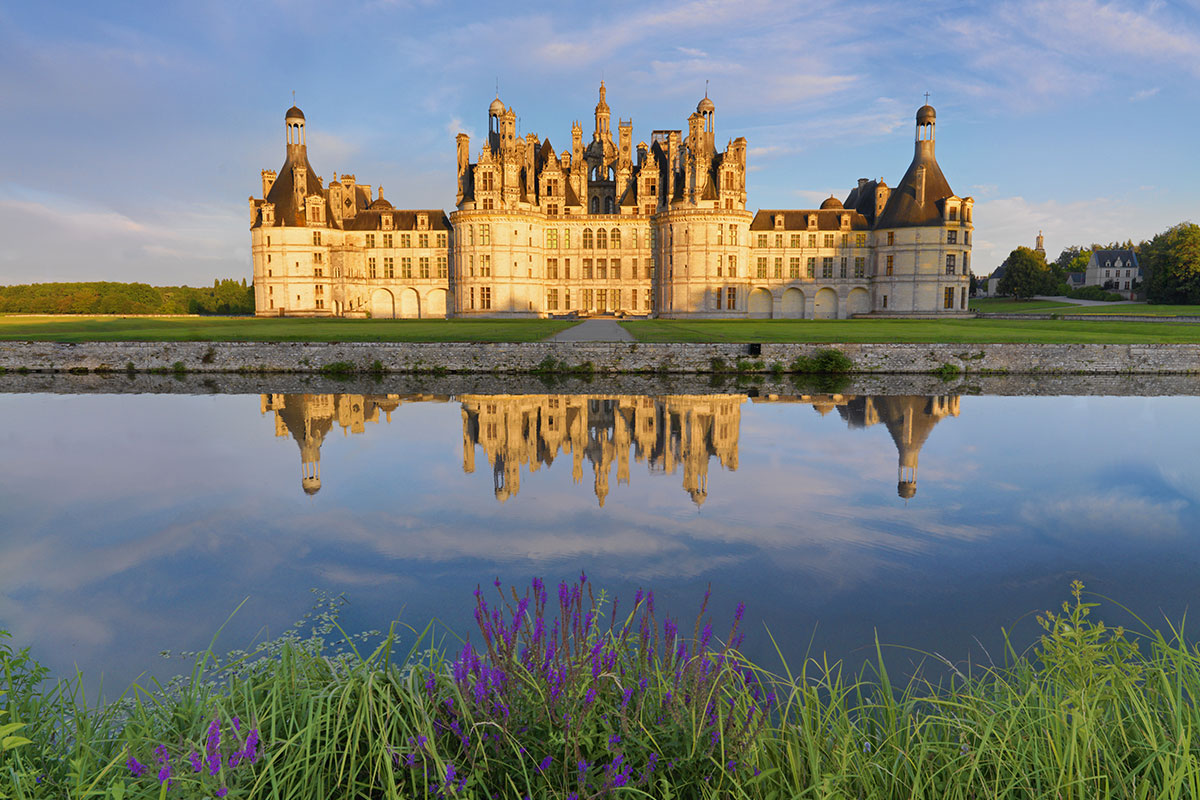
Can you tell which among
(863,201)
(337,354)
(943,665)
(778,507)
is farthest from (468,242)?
(943,665)

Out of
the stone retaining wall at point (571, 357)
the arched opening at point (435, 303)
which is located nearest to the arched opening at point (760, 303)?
the arched opening at point (435, 303)

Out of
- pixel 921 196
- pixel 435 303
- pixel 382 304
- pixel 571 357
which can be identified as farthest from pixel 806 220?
pixel 571 357

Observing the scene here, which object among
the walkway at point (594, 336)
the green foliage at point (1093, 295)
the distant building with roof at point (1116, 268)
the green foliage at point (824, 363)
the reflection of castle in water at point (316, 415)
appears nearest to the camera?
the reflection of castle in water at point (316, 415)

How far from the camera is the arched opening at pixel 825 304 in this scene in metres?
54.1

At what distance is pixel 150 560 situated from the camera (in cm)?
630

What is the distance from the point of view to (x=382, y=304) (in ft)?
179

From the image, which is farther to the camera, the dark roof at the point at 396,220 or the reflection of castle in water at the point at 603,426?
the dark roof at the point at 396,220

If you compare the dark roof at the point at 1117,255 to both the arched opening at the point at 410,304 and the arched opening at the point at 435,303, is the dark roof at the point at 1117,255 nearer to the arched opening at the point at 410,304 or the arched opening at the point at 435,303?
the arched opening at the point at 435,303

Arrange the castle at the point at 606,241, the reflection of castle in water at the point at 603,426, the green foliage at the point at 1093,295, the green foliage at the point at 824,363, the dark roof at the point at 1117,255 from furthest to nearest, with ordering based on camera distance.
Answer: the dark roof at the point at 1117,255 < the green foliage at the point at 1093,295 < the castle at the point at 606,241 < the green foliage at the point at 824,363 < the reflection of castle in water at the point at 603,426

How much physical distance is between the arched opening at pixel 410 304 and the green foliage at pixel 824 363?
126ft

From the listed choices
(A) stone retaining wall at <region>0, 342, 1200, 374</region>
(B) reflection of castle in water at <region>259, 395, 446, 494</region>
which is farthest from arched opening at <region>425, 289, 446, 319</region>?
(B) reflection of castle in water at <region>259, 395, 446, 494</region>

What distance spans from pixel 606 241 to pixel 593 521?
153 ft

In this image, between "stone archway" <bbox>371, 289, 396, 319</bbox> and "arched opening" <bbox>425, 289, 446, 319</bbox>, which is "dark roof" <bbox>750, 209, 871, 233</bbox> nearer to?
"arched opening" <bbox>425, 289, 446, 319</bbox>

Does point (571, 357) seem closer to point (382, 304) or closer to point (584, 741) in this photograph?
point (584, 741)
